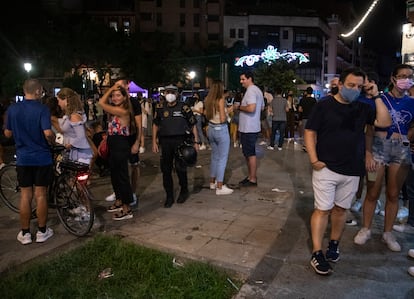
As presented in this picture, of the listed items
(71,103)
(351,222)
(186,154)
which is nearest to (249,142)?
(186,154)

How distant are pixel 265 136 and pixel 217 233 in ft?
32.5

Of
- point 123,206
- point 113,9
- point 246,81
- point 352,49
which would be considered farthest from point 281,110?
point 352,49

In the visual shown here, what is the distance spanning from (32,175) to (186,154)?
7.20 ft

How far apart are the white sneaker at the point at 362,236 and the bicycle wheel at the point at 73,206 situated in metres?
3.18

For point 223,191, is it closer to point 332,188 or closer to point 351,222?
point 351,222

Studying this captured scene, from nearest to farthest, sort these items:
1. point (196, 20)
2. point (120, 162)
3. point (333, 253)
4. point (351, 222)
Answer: point (333, 253), point (351, 222), point (120, 162), point (196, 20)

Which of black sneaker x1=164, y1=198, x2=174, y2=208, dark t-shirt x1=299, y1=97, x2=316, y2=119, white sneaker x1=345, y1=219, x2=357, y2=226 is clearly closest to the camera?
white sneaker x1=345, y1=219, x2=357, y2=226

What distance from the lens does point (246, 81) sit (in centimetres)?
714

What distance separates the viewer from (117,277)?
392cm

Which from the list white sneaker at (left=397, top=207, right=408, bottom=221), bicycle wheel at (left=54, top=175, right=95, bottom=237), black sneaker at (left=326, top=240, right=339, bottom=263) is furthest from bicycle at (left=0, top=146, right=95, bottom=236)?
white sneaker at (left=397, top=207, right=408, bottom=221)

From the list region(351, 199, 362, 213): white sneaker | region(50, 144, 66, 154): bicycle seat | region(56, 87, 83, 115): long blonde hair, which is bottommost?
region(351, 199, 362, 213): white sneaker

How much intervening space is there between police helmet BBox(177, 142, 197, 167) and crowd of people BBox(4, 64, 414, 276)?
0.05 feet

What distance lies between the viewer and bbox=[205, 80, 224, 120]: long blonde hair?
6.66m

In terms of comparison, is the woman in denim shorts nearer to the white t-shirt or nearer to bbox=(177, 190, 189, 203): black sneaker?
the white t-shirt
